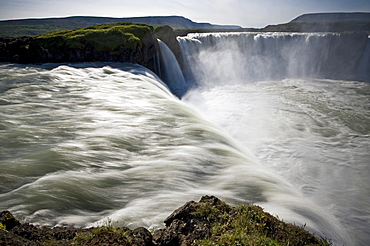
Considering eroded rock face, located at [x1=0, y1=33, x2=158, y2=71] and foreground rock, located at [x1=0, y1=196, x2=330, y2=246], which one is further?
eroded rock face, located at [x1=0, y1=33, x2=158, y2=71]

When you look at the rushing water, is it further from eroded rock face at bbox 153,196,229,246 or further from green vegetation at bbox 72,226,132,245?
green vegetation at bbox 72,226,132,245

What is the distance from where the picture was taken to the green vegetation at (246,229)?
8.35ft

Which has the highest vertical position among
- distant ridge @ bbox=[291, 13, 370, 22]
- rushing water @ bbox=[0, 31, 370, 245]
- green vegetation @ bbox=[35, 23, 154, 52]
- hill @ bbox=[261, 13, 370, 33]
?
distant ridge @ bbox=[291, 13, 370, 22]

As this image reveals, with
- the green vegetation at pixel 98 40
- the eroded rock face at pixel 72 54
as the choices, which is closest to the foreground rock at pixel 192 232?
the eroded rock face at pixel 72 54

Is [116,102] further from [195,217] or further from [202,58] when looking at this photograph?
[202,58]

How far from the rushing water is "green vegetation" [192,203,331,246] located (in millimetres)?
904

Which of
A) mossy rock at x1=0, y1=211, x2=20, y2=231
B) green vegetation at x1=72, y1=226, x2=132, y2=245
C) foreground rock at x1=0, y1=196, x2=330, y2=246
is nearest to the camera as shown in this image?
green vegetation at x1=72, y1=226, x2=132, y2=245

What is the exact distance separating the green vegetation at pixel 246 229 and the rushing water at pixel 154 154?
90 cm

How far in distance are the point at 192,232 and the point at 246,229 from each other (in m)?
0.63

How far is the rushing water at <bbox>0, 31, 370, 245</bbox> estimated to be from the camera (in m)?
4.05

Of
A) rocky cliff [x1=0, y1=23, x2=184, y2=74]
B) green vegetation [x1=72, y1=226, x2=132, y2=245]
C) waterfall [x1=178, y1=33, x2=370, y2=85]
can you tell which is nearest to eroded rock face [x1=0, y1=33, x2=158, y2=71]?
rocky cliff [x1=0, y1=23, x2=184, y2=74]

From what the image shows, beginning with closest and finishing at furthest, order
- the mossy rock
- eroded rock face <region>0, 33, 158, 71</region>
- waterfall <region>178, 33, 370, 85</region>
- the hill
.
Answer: the mossy rock, eroded rock face <region>0, 33, 158, 71</region>, waterfall <region>178, 33, 370, 85</region>, the hill

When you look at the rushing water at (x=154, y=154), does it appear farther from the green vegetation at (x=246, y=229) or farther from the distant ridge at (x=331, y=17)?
the distant ridge at (x=331, y=17)

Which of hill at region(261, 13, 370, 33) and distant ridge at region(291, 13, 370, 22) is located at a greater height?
distant ridge at region(291, 13, 370, 22)
